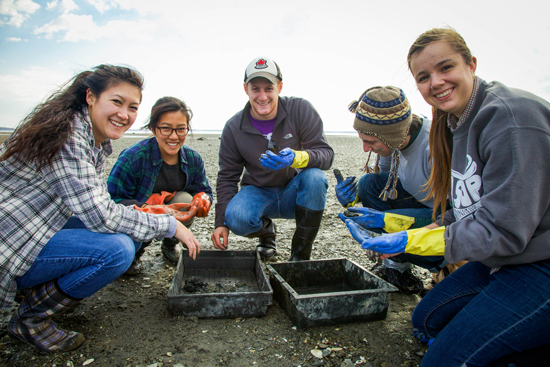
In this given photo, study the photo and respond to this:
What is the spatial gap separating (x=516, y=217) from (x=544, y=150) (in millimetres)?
280

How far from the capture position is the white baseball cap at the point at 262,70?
288 centimetres

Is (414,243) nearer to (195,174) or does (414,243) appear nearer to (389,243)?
(389,243)

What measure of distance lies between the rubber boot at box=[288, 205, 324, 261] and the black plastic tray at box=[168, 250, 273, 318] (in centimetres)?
37

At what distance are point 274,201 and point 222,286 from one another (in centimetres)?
88

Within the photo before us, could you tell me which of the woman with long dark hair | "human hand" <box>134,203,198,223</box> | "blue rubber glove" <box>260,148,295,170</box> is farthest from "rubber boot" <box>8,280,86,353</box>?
"blue rubber glove" <box>260,148,295,170</box>

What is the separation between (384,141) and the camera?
2477 millimetres

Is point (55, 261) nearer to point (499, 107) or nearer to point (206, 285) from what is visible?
point (206, 285)

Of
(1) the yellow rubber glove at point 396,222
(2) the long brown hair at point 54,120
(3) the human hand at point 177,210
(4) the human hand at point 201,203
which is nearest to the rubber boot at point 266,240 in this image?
(4) the human hand at point 201,203

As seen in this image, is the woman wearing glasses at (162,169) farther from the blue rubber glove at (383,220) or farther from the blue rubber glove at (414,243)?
the blue rubber glove at (414,243)

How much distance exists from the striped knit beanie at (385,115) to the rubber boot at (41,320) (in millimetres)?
2163

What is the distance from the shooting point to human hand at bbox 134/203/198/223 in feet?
8.94

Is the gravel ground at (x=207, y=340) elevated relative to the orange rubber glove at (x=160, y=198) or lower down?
lower down

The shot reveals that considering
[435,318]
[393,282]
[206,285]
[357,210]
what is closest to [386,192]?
[357,210]

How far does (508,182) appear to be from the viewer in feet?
4.49
